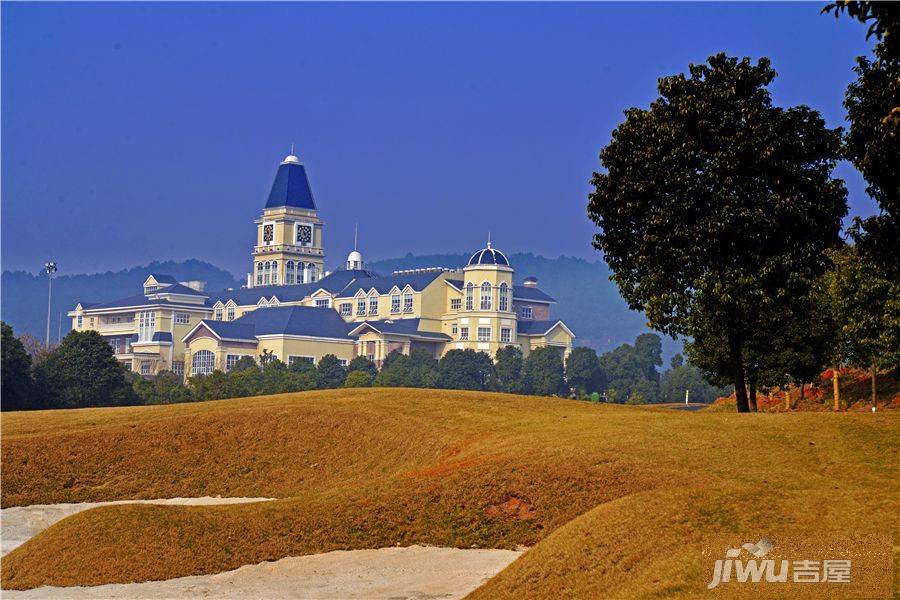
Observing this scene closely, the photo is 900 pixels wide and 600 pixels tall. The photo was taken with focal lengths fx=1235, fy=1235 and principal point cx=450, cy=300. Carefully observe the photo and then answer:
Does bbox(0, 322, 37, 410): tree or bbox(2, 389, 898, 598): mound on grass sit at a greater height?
bbox(0, 322, 37, 410): tree

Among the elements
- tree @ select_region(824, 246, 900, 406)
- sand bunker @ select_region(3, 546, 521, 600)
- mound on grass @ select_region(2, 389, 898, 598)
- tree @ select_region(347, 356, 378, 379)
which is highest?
tree @ select_region(347, 356, 378, 379)

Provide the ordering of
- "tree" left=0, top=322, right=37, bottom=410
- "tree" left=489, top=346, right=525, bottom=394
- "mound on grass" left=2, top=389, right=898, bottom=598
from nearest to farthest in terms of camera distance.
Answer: "mound on grass" left=2, top=389, right=898, bottom=598
"tree" left=0, top=322, right=37, bottom=410
"tree" left=489, top=346, right=525, bottom=394

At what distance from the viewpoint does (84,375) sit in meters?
112

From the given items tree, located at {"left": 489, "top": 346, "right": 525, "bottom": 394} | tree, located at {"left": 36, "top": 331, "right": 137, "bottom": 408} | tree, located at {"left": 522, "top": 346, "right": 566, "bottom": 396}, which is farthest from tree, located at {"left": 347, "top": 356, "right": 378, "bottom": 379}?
tree, located at {"left": 36, "top": 331, "right": 137, "bottom": 408}

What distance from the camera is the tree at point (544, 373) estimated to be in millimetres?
189625

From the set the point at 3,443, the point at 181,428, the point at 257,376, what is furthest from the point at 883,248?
the point at 257,376

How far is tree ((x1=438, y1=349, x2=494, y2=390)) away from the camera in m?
186

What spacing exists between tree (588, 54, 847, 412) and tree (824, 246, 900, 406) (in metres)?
12.5

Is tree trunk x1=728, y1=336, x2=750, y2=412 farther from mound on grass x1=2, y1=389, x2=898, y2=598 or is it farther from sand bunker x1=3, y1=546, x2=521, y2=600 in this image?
sand bunker x1=3, y1=546, x2=521, y2=600

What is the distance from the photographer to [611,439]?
34.8 m

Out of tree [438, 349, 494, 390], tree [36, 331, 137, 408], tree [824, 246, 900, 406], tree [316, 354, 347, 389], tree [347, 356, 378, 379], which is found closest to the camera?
tree [824, 246, 900, 406]

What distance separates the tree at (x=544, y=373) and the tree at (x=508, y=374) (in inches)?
53.6

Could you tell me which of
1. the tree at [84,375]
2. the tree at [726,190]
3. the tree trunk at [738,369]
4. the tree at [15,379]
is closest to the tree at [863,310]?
the tree trunk at [738,369]

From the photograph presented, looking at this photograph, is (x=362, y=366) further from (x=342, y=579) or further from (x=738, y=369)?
(x=342, y=579)
